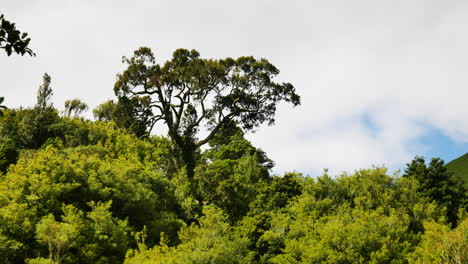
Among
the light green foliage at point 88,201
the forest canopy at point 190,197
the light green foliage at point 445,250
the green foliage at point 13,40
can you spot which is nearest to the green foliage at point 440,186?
the forest canopy at point 190,197

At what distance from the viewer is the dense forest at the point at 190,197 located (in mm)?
28922

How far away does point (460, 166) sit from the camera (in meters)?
110

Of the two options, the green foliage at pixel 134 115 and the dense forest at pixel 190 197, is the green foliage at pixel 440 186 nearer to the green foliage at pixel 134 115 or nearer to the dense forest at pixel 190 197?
the dense forest at pixel 190 197

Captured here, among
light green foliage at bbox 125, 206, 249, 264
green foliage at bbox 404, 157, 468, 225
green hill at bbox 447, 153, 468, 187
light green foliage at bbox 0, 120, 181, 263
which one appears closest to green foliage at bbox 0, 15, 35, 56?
→ light green foliage at bbox 125, 206, 249, 264

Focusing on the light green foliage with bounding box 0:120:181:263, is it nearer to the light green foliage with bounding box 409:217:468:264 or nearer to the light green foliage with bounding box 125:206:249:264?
the light green foliage with bounding box 125:206:249:264

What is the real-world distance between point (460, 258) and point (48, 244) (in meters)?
28.5

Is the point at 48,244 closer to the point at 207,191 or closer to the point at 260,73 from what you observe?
the point at 207,191

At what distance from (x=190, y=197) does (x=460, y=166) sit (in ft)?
313

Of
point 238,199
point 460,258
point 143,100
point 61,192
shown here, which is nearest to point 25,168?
point 61,192

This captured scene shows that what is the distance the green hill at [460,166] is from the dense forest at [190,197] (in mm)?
57259

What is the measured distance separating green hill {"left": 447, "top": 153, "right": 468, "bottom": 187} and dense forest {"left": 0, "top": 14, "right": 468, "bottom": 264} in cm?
5726

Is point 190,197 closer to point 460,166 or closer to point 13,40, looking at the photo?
point 13,40

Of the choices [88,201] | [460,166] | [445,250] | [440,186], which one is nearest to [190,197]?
[88,201]

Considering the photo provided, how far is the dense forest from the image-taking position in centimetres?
2892
